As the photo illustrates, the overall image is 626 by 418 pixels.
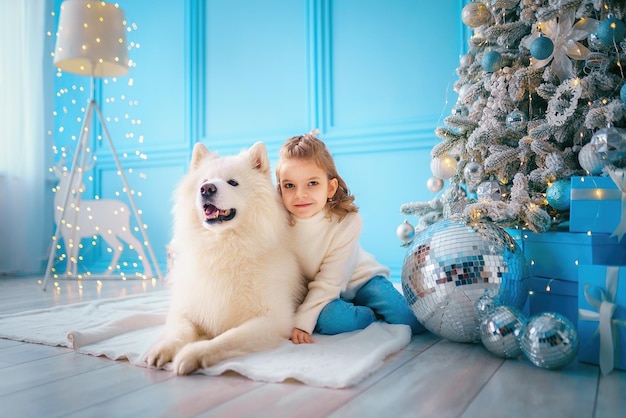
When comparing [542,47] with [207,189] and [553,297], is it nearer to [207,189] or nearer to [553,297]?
[553,297]

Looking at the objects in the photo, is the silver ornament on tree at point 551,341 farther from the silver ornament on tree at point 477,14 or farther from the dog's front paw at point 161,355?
the silver ornament on tree at point 477,14

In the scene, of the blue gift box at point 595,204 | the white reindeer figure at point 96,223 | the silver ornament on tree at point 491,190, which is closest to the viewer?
the blue gift box at point 595,204

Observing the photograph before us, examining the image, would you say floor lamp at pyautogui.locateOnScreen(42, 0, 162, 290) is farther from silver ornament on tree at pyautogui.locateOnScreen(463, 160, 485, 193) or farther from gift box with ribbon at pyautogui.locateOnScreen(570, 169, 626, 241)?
gift box with ribbon at pyautogui.locateOnScreen(570, 169, 626, 241)

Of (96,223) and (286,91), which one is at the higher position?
(286,91)

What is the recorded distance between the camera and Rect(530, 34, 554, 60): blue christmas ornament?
1.81 meters

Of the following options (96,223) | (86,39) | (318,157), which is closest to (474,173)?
(318,157)

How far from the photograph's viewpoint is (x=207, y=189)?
1.55 m

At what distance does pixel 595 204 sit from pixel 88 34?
3250mm

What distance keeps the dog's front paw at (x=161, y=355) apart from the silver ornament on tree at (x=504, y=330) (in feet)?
3.02

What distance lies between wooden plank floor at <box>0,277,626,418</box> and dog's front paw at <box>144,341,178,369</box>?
3cm

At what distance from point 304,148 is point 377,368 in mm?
828

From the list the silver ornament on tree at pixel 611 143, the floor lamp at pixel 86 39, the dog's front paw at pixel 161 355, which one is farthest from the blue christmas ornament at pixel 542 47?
the floor lamp at pixel 86 39

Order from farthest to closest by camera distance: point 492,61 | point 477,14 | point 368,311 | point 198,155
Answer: point 477,14
point 492,61
point 368,311
point 198,155

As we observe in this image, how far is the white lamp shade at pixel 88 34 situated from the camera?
11.0 ft
